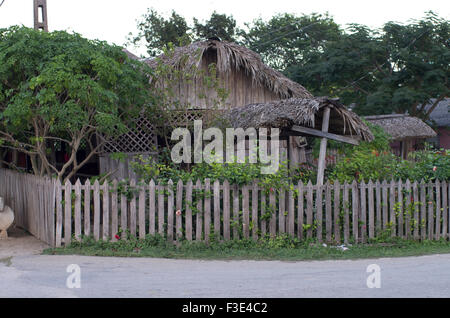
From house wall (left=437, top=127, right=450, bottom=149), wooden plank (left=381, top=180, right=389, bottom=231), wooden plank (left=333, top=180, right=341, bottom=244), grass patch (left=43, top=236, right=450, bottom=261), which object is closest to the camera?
grass patch (left=43, top=236, right=450, bottom=261)

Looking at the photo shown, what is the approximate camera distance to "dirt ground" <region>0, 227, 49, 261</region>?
927 centimetres

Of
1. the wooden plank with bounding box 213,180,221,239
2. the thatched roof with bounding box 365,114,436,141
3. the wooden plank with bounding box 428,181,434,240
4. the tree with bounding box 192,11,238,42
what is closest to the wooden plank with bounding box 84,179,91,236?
the wooden plank with bounding box 213,180,221,239

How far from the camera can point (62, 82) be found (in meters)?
9.45

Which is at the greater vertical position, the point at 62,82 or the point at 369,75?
the point at 369,75

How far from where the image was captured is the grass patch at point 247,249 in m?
8.76

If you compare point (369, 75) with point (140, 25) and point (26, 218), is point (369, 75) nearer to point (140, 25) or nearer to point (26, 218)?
point (140, 25)

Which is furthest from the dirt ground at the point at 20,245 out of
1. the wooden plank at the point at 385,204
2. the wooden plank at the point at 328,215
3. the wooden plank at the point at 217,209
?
the wooden plank at the point at 385,204

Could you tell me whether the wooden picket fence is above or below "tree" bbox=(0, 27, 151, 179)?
below

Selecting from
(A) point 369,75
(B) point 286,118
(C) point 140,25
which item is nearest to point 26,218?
(B) point 286,118

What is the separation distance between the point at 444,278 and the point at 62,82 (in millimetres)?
7303

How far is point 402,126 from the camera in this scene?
25.9 metres

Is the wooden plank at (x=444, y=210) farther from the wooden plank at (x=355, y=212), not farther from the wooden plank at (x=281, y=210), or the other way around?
the wooden plank at (x=281, y=210)

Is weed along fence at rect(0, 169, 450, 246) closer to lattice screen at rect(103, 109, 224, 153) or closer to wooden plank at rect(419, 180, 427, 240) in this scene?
wooden plank at rect(419, 180, 427, 240)

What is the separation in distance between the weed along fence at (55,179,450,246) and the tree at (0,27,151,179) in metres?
1.39
